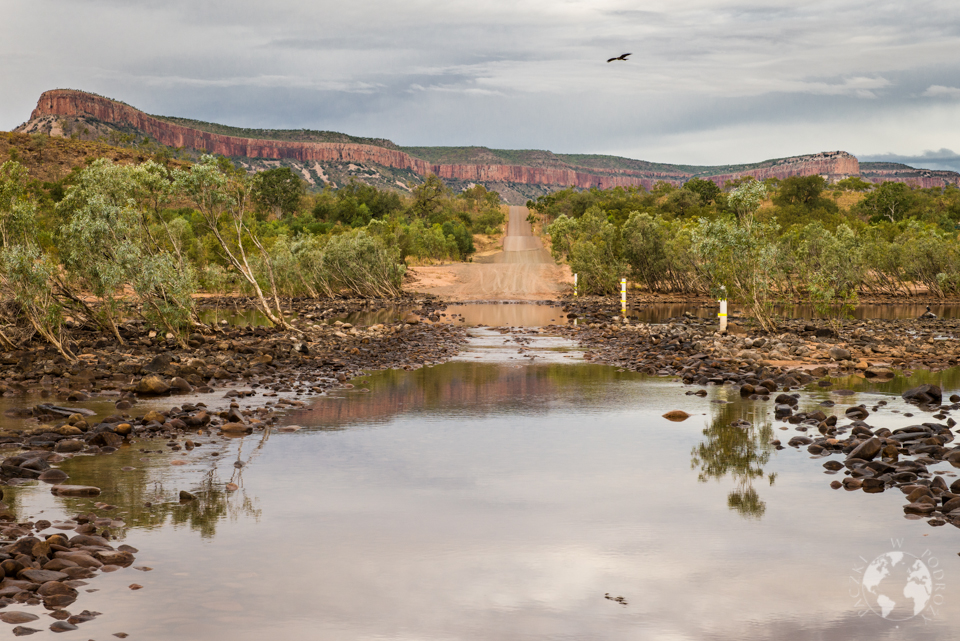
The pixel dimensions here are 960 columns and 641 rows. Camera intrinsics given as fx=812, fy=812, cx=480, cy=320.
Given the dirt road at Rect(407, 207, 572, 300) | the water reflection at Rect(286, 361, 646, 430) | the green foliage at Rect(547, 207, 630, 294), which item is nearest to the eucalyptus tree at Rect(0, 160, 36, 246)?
the water reflection at Rect(286, 361, 646, 430)

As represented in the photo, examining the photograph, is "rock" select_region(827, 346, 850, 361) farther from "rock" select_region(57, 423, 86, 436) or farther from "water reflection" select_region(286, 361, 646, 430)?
"rock" select_region(57, 423, 86, 436)

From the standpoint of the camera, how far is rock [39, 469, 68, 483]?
1017cm

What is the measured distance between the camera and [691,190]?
355 ft

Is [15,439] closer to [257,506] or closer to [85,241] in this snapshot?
[257,506]

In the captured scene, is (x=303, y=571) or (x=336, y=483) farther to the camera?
(x=336, y=483)

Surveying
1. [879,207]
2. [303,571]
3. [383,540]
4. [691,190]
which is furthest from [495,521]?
[879,207]

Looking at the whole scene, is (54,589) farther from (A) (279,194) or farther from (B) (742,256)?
(A) (279,194)

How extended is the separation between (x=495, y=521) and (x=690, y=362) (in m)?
13.8

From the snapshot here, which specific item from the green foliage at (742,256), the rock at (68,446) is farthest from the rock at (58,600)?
the green foliage at (742,256)

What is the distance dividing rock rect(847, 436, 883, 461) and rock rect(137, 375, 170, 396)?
13.1 m

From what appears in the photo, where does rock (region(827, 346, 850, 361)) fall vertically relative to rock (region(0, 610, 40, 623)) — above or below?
below

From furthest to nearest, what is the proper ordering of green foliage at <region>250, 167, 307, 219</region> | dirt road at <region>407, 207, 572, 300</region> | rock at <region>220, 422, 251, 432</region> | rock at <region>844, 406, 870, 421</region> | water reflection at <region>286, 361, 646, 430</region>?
green foliage at <region>250, 167, 307, 219</region> → dirt road at <region>407, 207, 572, 300</region> → water reflection at <region>286, 361, 646, 430</region> → rock at <region>844, 406, 870, 421</region> → rock at <region>220, 422, 251, 432</region>

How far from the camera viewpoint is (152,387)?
1697cm

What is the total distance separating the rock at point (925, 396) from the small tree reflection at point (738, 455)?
346 centimetres
